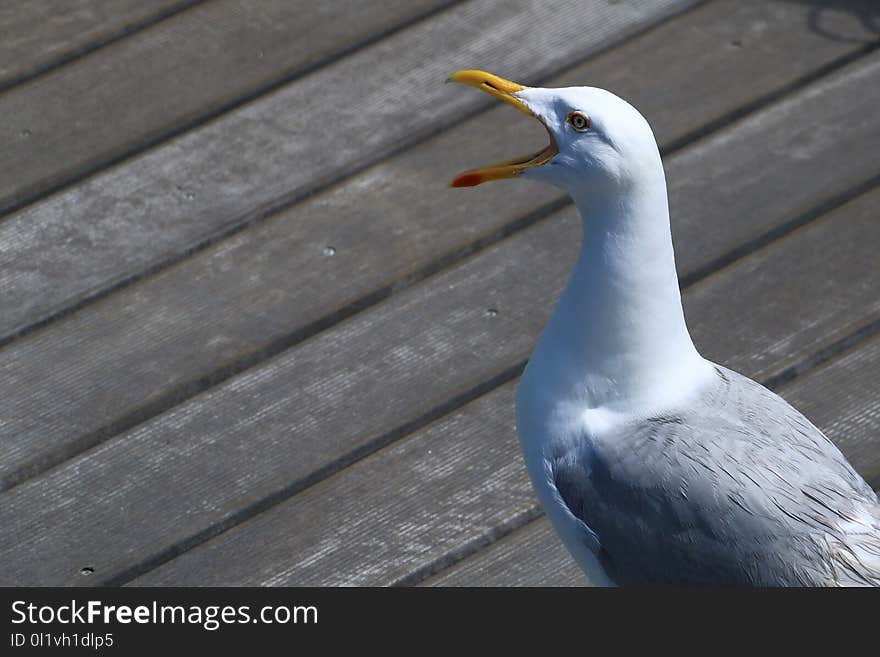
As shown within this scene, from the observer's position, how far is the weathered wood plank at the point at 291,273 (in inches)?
101

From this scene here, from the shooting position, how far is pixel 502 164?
2117 mm

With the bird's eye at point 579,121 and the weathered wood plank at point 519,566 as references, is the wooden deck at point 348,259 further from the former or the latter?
the bird's eye at point 579,121

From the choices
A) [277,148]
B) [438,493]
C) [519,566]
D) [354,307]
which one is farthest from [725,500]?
[277,148]

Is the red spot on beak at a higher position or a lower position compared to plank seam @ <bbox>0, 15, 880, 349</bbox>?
higher

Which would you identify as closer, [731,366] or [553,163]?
[553,163]

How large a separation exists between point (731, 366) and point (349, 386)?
1.97ft

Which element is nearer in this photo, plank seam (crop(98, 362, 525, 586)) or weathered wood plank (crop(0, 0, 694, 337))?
plank seam (crop(98, 362, 525, 586))

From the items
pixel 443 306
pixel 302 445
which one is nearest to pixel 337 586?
pixel 302 445

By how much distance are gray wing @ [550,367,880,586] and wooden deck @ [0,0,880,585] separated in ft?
1.02

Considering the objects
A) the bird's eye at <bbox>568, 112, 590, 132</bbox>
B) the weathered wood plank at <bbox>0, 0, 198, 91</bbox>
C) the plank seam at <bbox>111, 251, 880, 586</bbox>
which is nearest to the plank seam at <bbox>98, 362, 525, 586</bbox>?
the plank seam at <bbox>111, 251, 880, 586</bbox>

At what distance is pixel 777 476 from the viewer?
1.97 m

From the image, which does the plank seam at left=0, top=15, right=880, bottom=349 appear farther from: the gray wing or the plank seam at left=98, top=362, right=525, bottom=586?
the gray wing

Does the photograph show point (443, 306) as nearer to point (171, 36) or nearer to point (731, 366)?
point (731, 366)

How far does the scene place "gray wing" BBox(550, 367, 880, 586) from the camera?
6.38 ft
